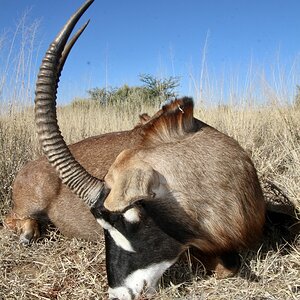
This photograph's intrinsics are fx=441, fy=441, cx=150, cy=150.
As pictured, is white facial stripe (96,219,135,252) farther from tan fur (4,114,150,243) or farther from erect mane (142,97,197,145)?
tan fur (4,114,150,243)

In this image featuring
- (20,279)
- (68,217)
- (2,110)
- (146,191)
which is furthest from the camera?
(2,110)

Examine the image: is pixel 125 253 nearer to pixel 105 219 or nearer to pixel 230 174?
pixel 105 219

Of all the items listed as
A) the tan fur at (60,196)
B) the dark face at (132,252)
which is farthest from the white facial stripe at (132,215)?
the tan fur at (60,196)

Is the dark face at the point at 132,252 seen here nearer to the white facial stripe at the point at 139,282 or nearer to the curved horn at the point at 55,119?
the white facial stripe at the point at 139,282

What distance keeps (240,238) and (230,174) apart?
49cm

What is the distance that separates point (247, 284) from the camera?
3.33m

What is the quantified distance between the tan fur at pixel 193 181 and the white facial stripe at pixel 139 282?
333 mm

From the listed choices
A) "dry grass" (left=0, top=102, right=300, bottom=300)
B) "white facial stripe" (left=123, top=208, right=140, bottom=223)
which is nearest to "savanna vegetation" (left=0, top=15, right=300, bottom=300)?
"dry grass" (left=0, top=102, right=300, bottom=300)

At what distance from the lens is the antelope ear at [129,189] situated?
2.81m

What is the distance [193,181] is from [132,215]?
561 mm

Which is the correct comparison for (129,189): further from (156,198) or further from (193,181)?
(193,181)

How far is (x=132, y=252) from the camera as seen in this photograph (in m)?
3.02

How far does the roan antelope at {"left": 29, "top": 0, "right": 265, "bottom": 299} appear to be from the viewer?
2.99 m

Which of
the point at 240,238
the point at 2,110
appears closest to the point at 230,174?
the point at 240,238
